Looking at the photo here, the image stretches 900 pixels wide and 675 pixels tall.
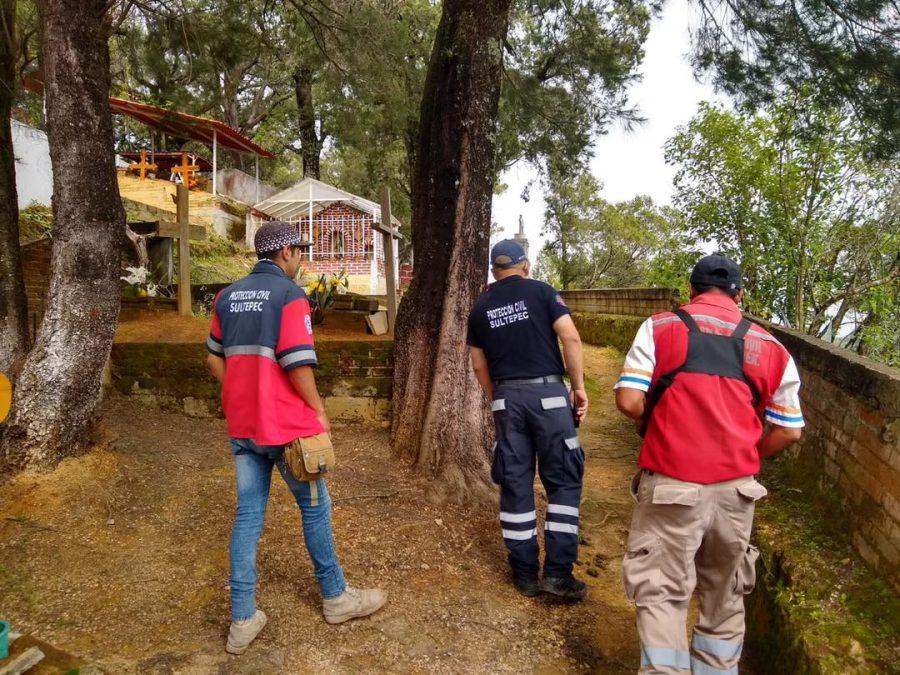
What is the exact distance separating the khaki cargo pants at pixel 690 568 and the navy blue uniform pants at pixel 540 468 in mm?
857

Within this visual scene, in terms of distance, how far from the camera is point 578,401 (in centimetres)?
338

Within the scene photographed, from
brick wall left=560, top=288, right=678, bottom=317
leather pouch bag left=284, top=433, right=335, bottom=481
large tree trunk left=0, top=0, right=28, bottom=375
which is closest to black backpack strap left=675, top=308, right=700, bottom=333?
leather pouch bag left=284, top=433, right=335, bottom=481

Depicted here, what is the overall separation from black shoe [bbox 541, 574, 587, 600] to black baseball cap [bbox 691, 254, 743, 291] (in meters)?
1.76

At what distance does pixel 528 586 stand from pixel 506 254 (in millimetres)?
1860

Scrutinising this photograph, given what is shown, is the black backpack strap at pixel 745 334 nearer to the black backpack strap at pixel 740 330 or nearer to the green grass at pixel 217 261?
the black backpack strap at pixel 740 330

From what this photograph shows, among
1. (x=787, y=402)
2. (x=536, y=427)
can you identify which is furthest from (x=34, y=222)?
(x=787, y=402)

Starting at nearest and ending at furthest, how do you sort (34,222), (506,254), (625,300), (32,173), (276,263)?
(276,263) < (506,254) < (34,222) < (32,173) < (625,300)

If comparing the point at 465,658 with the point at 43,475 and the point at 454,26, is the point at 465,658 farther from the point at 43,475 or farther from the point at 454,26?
the point at 454,26

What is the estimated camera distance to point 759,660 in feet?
9.11

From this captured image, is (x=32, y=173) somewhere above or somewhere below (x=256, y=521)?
above

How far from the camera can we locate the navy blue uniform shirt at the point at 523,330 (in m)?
3.33

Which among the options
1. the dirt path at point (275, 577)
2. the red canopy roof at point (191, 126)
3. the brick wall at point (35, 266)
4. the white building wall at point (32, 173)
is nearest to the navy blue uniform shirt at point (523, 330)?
the dirt path at point (275, 577)

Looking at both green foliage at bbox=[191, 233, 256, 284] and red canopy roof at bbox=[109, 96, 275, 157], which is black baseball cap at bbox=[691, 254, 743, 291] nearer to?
green foliage at bbox=[191, 233, 256, 284]

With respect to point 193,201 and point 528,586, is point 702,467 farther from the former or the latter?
point 193,201
